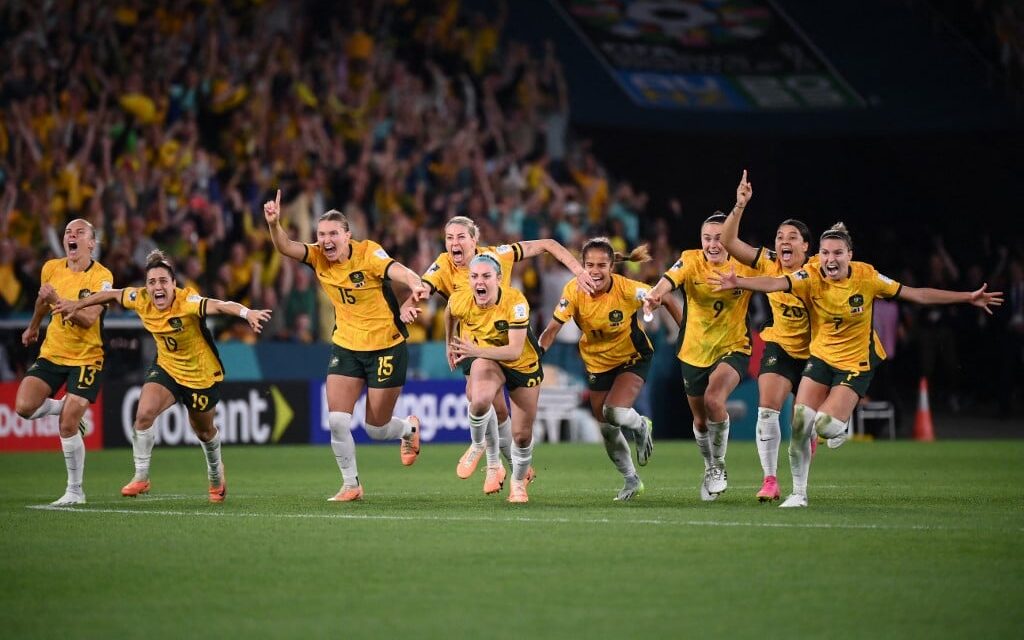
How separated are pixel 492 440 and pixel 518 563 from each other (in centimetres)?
505

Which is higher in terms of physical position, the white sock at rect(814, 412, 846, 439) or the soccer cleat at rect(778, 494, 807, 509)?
the white sock at rect(814, 412, 846, 439)

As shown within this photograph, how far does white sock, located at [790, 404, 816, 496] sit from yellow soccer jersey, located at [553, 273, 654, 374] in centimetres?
160

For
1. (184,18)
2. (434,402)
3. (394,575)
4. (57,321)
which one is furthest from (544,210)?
(394,575)

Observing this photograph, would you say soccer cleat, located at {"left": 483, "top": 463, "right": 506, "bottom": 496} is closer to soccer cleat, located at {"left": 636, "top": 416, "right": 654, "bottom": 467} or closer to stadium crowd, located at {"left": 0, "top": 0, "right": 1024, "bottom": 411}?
soccer cleat, located at {"left": 636, "top": 416, "right": 654, "bottom": 467}

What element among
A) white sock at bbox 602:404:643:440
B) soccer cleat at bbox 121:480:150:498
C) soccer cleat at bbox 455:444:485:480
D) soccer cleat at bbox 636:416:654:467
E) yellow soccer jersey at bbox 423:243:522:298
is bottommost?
soccer cleat at bbox 121:480:150:498

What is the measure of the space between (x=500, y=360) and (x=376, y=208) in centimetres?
1263

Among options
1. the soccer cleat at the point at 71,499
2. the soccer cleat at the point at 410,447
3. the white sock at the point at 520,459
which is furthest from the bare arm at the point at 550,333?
the soccer cleat at the point at 71,499

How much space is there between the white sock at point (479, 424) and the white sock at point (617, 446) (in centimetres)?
103

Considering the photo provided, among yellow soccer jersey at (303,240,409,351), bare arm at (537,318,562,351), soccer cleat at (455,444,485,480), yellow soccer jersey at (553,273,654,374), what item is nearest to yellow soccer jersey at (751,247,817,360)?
yellow soccer jersey at (553,273,654,374)

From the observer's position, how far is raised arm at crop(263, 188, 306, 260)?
41.1ft

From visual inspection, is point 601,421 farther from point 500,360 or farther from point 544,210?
point 544,210

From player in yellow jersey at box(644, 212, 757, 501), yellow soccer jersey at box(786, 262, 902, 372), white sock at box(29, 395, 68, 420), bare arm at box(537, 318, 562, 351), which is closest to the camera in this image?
yellow soccer jersey at box(786, 262, 902, 372)

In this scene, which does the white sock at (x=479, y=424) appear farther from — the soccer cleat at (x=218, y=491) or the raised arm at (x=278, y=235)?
the soccer cleat at (x=218, y=491)

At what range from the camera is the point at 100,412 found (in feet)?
72.3
